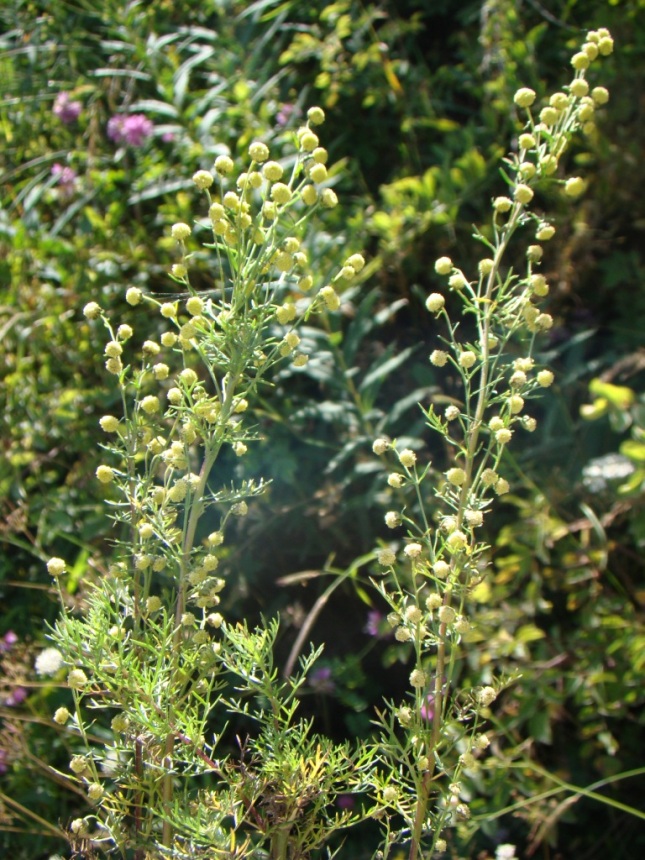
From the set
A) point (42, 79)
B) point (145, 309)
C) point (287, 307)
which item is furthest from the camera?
point (42, 79)

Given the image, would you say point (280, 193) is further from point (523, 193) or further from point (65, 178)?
point (65, 178)

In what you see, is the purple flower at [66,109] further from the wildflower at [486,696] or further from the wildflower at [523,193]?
the wildflower at [486,696]

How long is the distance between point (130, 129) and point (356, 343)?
0.65 meters

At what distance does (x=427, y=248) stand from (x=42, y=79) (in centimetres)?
88

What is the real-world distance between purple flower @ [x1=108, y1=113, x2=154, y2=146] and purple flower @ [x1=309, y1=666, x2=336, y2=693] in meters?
1.04

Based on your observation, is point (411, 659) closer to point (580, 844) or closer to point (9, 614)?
point (580, 844)

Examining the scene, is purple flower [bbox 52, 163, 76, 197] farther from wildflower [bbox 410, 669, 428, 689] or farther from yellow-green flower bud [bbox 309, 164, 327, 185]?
wildflower [bbox 410, 669, 428, 689]

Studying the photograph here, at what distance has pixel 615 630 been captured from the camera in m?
1.52

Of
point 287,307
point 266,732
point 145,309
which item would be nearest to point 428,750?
point 266,732

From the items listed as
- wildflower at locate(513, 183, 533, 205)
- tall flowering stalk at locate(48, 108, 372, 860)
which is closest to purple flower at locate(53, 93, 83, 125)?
tall flowering stalk at locate(48, 108, 372, 860)

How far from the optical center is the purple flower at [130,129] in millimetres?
1834

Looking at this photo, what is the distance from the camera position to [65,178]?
6.12ft

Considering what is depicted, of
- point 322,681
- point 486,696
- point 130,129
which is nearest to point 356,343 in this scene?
point 322,681

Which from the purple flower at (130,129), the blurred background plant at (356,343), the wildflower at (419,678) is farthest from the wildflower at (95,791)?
the purple flower at (130,129)
